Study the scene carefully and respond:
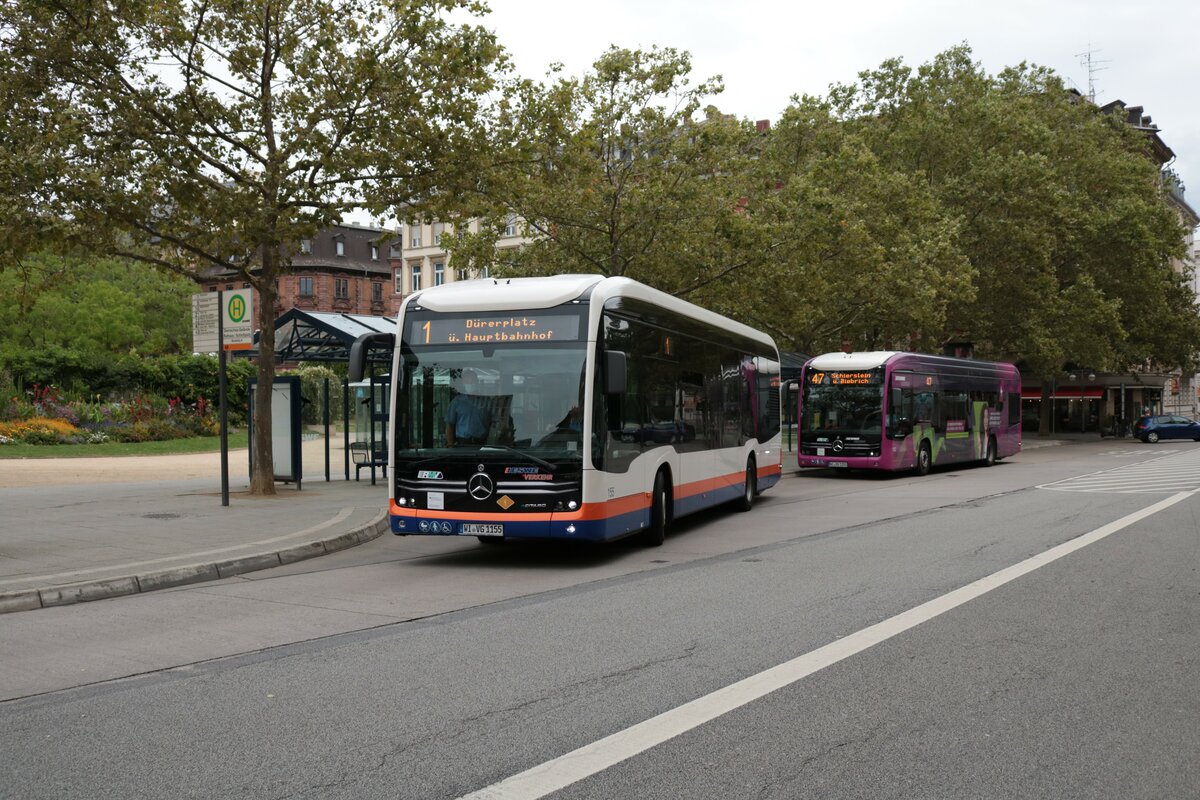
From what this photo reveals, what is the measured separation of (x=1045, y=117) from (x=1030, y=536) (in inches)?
1662

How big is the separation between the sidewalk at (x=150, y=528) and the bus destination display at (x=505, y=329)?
9.77ft

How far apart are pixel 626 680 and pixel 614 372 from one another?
5.46 m

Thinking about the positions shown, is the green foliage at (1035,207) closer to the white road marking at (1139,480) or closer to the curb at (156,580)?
the white road marking at (1139,480)

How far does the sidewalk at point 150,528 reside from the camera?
10273mm

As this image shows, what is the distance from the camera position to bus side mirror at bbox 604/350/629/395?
11.5 m

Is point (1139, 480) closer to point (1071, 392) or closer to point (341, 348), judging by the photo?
point (341, 348)

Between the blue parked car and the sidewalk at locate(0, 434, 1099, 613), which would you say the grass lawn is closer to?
the sidewalk at locate(0, 434, 1099, 613)

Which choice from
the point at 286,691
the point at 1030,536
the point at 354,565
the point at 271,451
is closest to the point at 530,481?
the point at 354,565

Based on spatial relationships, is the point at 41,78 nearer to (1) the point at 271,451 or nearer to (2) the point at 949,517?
(1) the point at 271,451

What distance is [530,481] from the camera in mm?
11320

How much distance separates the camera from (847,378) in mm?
27016

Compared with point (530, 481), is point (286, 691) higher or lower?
lower

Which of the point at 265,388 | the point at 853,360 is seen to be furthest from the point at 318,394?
the point at 265,388

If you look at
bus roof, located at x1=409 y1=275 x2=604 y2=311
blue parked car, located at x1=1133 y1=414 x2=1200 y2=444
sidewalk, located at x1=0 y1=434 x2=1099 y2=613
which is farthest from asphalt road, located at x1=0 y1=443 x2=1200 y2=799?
blue parked car, located at x1=1133 y1=414 x2=1200 y2=444
